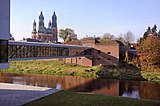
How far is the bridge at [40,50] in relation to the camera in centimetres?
2435

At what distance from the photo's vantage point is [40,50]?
102ft

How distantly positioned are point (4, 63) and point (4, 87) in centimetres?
722

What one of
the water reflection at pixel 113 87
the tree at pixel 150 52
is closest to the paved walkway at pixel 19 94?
the water reflection at pixel 113 87

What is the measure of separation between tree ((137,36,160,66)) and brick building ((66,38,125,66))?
466 centimetres

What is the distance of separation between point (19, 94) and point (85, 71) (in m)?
17.1

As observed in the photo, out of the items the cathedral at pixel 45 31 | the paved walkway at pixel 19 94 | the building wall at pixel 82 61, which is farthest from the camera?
A: the cathedral at pixel 45 31

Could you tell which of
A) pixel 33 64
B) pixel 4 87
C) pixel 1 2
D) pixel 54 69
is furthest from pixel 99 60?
pixel 1 2

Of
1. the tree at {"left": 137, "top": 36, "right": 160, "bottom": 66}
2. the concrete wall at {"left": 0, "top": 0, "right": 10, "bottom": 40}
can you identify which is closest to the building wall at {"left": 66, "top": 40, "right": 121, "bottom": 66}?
the tree at {"left": 137, "top": 36, "right": 160, "bottom": 66}

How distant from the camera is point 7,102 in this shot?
15.1 m

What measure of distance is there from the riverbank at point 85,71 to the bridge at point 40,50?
2149mm

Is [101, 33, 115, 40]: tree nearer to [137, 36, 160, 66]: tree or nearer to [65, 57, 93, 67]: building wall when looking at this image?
[65, 57, 93, 67]: building wall

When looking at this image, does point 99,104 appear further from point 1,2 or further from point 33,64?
point 33,64

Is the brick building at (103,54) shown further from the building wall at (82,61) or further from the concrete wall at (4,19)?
the concrete wall at (4,19)

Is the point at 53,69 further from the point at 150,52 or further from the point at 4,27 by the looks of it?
the point at 4,27
